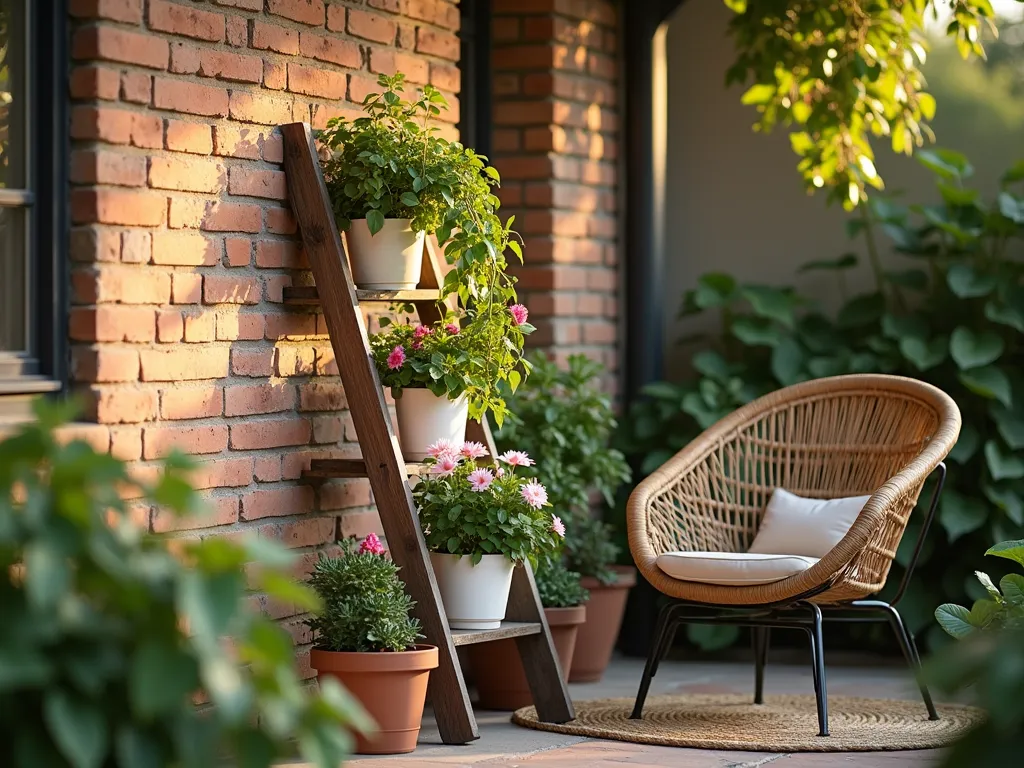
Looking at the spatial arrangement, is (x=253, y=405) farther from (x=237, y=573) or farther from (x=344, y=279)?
(x=237, y=573)

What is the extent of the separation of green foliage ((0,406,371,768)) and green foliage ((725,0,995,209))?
12.4 ft

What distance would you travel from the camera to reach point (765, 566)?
10.8ft

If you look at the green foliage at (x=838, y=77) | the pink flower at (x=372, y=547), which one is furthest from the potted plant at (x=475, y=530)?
the green foliage at (x=838, y=77)

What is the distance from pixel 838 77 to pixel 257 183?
84.8 inches

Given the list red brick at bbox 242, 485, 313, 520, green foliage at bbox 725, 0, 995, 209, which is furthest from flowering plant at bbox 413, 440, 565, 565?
green foliage at bbox 725, 0, 995, 209

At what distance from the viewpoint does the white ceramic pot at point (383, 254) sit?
3.34m

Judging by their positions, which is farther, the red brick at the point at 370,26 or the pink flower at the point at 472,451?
the red brick at the point at 370,26

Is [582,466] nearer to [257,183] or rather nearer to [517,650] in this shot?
[517,650]

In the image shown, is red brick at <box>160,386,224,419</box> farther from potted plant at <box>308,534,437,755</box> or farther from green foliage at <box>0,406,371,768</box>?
green foliage at <box>0,406,371,768</box>

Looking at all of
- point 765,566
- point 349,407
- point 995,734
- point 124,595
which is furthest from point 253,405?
point 995,734

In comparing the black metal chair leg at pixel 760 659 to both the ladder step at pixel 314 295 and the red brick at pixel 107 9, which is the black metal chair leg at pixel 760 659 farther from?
the red brick at pixel 107 9

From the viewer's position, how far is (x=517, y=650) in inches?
145

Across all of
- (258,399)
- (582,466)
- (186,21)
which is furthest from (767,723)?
(186,21)

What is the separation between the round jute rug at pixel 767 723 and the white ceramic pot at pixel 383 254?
1.12 metres
